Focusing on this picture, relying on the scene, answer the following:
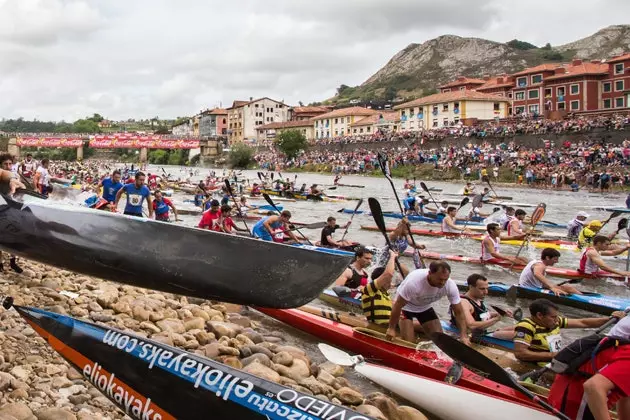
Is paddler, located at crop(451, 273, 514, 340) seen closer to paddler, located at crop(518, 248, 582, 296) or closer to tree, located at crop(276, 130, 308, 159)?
paddler, located at crop(518, 248, 582, 296)

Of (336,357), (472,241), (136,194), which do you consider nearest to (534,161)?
(472,241)

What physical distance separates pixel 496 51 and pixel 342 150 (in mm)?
123981

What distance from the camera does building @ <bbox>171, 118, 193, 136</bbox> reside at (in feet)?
466

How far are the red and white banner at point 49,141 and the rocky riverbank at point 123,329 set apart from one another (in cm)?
8349

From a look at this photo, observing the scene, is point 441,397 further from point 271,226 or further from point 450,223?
point 450,223

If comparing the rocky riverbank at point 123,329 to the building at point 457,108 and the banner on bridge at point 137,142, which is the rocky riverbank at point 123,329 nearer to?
the building at point 457,108

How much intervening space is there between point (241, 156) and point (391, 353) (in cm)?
7375

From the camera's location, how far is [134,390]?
3660 mm

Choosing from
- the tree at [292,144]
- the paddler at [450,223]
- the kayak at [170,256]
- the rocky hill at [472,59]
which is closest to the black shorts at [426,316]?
the kayak at [170,256]

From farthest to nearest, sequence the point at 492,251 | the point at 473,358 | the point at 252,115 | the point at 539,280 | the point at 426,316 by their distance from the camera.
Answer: the point at 252,115 → the point at 492,251 → the point at 539,280 → the point at 426,316 → the point at 473,358

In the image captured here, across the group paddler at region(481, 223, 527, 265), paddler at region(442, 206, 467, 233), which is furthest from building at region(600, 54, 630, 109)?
paddler at region(481, 223, 527, 265)

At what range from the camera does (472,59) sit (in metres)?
→ 173

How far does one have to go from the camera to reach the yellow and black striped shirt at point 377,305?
7.52 meters

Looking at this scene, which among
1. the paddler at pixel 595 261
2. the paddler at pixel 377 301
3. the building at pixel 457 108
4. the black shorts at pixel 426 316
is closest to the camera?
the black shorts at pixel 426 316
